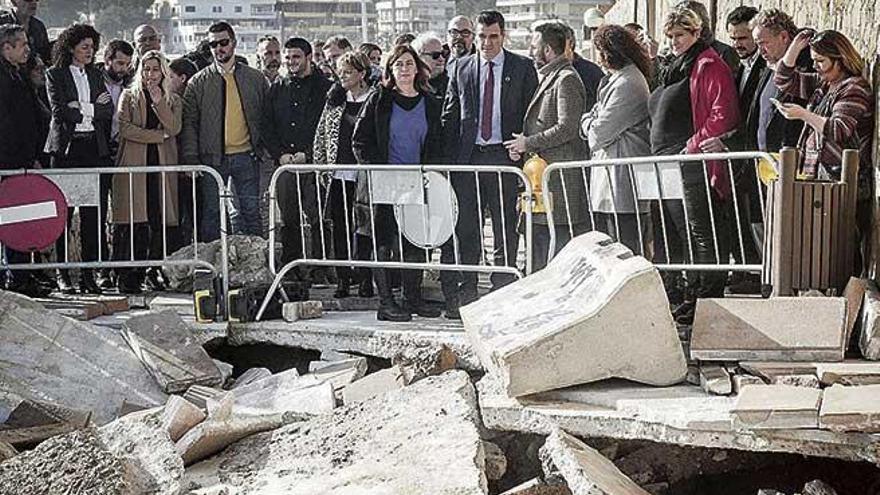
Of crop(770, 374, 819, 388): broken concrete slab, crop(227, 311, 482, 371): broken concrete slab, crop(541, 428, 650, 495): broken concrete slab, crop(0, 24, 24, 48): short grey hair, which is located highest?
crop(0, 24, 24, 48): short grey hair

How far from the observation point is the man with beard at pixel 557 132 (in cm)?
829

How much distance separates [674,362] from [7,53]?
5386 millimetres

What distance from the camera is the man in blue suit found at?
848 cm

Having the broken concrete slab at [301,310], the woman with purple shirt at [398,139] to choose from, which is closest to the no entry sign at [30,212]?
the broken concrete slab at [301,310]

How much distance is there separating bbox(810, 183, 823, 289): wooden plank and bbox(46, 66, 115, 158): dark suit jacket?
5.32 metres

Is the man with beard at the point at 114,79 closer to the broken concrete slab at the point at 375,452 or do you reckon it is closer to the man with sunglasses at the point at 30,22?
the man with sunglasses at the point at 30,22

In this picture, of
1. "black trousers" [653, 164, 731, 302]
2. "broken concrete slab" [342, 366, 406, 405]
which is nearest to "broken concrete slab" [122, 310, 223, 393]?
"broken concrete slab" [342, 366, 406, 405]

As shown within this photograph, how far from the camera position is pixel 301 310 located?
823cm

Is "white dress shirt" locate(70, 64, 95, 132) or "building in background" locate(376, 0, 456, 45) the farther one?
"building in background" locate(376, 0, 456, 45)

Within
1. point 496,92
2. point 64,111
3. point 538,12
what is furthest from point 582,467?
point 538,12

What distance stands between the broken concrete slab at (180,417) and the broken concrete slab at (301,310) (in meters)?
Answer: 1.64

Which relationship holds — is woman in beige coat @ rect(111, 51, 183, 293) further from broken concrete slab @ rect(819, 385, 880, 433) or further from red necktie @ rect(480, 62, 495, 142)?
broken concrete slab @ rect(819, 385, 880, 433)

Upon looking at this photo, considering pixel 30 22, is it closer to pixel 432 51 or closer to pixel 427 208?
pixel 432 51

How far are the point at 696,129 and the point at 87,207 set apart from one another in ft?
14.1
